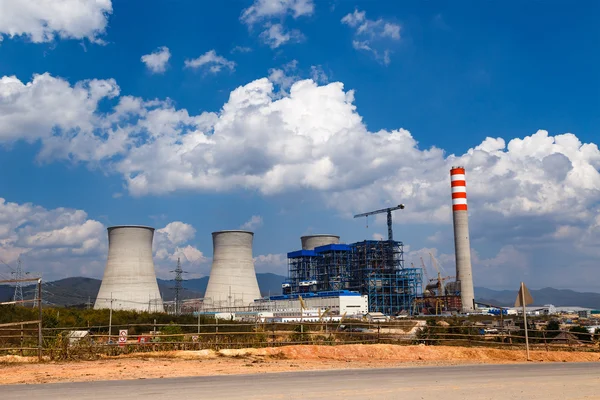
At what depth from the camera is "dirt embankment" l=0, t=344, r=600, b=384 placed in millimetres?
11149

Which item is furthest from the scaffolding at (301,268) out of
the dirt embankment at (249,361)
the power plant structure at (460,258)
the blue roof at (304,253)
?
the dirt embankment at (249,361)

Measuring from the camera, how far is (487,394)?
810 centimetres

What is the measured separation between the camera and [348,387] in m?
8.88

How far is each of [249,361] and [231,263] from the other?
39984 millimetres

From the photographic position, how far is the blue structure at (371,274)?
6894 cm

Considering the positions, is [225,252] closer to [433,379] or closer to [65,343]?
[65,343]

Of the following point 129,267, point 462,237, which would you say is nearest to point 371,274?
point 462,237

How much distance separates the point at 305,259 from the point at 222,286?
77.4 feet

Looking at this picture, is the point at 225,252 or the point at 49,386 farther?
the point at 225,252

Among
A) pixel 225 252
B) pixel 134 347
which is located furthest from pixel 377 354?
pixel 225 252

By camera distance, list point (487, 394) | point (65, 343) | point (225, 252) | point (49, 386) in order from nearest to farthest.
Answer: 1. point (487, 394)
2. point (49, 386)
3. point (65, 343)
4. point (225, 252)

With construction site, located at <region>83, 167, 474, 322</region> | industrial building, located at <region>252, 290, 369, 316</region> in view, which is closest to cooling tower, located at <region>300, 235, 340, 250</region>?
construction site, located at <region>83, 167, 474, 322</region>

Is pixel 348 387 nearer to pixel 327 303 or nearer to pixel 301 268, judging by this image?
pixel 327 303

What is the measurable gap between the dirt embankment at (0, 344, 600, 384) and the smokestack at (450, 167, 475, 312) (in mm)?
48700
